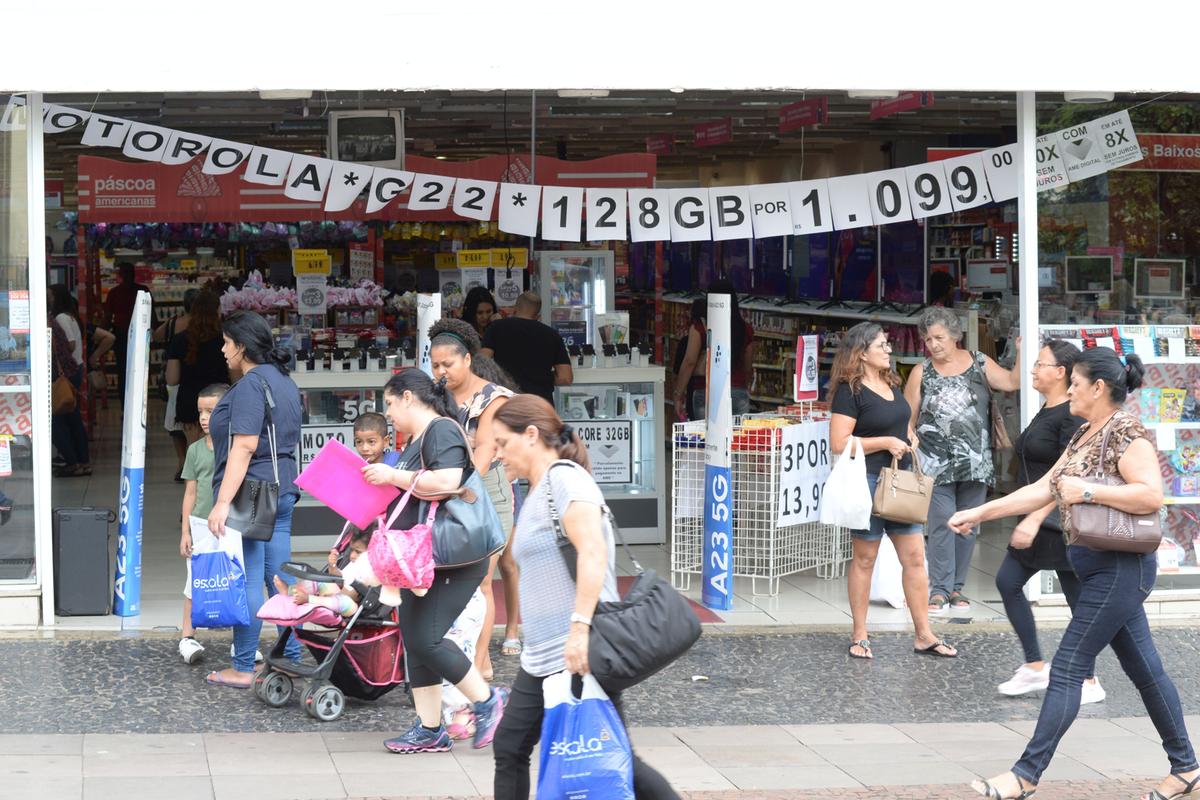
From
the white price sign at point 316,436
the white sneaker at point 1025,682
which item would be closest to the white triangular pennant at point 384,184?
the white price sign at point 316,436

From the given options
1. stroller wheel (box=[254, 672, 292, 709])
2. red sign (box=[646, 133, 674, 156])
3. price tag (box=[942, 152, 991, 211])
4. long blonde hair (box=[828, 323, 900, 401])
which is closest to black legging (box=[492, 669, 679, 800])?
stroller wheel (box=[254, 672, 292, 709])

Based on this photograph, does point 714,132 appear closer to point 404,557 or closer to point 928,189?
point 928,189

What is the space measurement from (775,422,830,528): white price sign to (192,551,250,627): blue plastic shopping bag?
338 centimetres

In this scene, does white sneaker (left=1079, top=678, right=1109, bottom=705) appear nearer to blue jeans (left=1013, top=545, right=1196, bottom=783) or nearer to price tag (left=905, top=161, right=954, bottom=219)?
blue jeans (left=1013, top=545, right=1196, bottom=783)

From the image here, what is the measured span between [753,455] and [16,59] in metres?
4.57

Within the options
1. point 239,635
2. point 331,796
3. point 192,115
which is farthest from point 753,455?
point 192,115

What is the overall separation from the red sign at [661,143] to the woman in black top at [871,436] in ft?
30.1

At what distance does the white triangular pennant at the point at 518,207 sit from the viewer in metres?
8.85

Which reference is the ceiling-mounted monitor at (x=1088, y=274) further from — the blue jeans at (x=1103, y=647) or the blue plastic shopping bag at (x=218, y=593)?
the blue plastic shopping bag at (x=218, y=593)

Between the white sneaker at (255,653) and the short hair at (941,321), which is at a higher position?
the short hair at (941,321)

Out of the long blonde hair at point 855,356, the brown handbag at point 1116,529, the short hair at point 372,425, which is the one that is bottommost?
the brown handbag at point 1116,529

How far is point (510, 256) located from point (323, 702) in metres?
8.33

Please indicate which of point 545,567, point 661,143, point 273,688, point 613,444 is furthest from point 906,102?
point 661,143

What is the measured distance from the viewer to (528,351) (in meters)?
9.84
